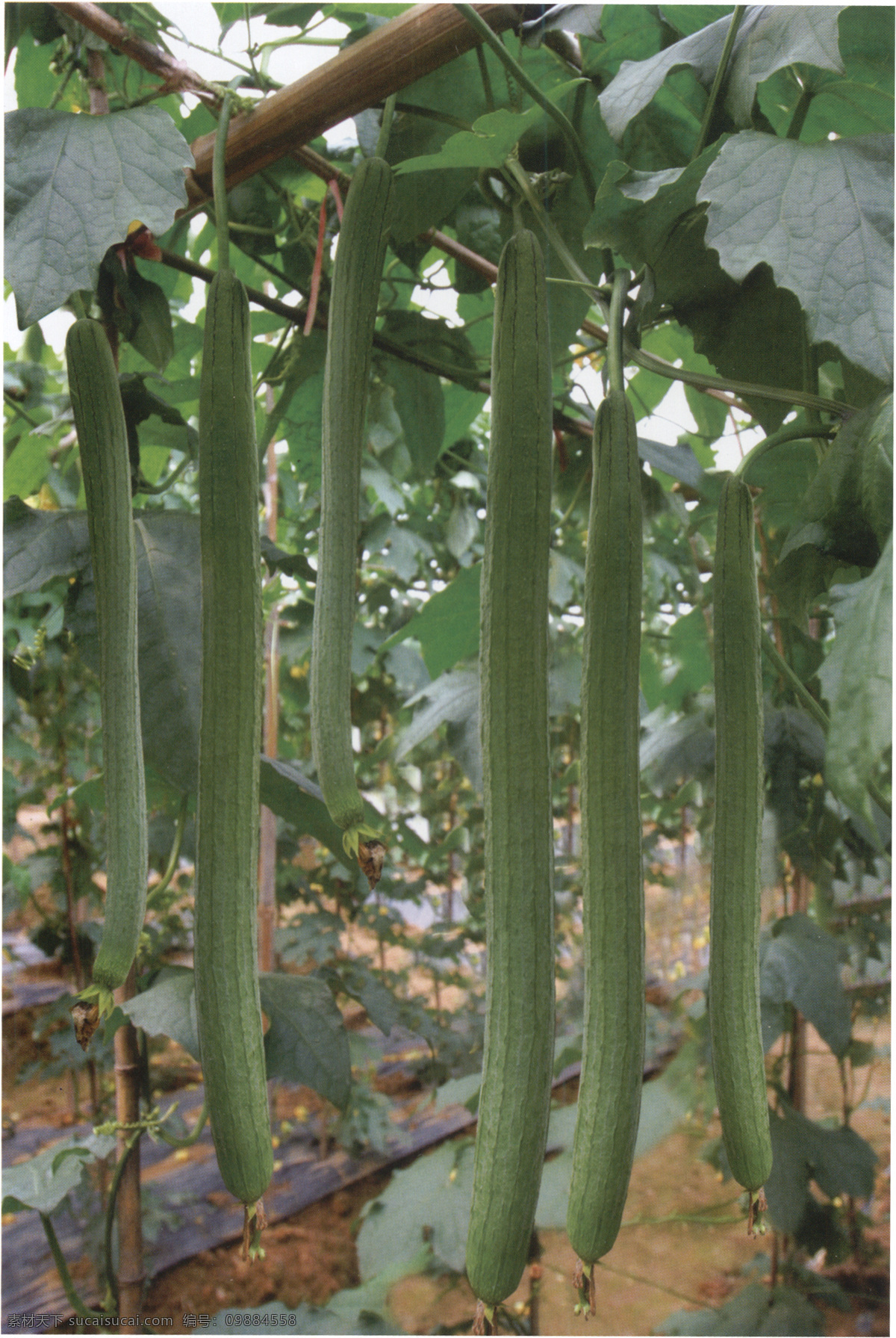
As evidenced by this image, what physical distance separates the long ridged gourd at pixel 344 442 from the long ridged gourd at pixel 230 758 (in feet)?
0.13

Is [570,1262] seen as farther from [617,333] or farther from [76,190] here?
[76,190]

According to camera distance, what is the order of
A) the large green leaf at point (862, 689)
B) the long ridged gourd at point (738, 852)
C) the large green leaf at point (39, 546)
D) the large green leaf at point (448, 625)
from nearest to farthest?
the large green leaf at point (862, 689) → the long ridged gourd at point (738, 852) → the large green leaf at point (39, 546) → the large green leaf at point (448, 625)

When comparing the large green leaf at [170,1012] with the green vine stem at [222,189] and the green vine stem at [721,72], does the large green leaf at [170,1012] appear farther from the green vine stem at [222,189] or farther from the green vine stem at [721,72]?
the green vine stem at [721,72]

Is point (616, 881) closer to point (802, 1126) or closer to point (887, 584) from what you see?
point (887, 584)

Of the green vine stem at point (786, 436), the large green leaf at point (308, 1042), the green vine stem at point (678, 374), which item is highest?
the green vine stem at point (678, 374)

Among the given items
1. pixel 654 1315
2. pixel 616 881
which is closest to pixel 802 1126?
pixel 654 1315

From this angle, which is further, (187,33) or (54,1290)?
(54,1290)

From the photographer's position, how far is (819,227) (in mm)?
482

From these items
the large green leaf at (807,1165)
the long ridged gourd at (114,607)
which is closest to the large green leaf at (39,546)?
the long ridged gourd at (114,607)

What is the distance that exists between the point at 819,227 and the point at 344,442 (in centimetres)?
29

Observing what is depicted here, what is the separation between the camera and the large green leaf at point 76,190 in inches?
20.2

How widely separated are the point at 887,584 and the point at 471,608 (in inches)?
23.9

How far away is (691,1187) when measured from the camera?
6.18ft

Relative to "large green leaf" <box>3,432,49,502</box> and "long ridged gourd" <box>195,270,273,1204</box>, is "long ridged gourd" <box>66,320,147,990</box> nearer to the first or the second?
"long ridged gourd" <box>195,270,273,1204</box>
